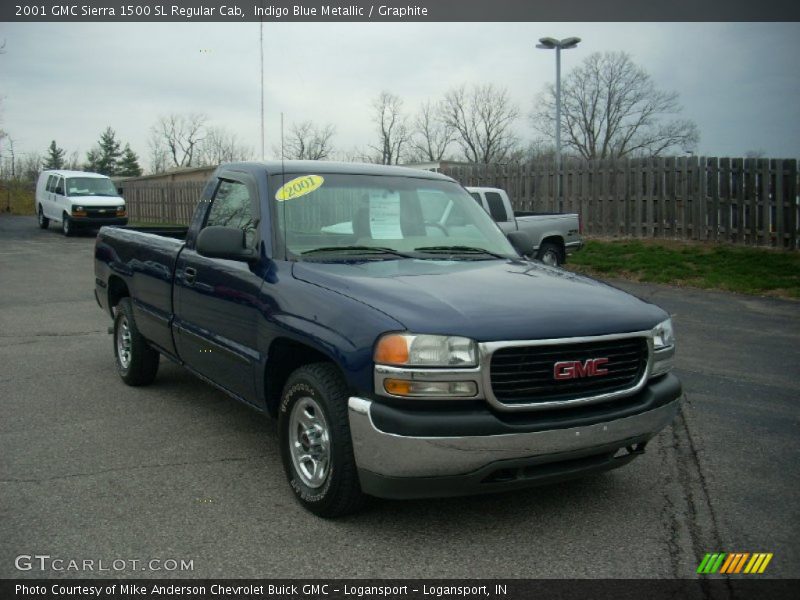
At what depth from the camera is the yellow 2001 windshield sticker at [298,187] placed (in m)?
4.86

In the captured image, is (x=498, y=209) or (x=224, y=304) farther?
(x=498, y=209)

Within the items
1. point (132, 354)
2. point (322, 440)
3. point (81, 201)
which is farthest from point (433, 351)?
point (81, 201)

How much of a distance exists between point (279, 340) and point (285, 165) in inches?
55.3

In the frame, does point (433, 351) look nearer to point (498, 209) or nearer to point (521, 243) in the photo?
point (521, 243)

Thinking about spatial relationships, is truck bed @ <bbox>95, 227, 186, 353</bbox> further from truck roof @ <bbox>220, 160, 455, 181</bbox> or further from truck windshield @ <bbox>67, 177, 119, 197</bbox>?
truck windshield @ <bbox>67, 177, 119, 197</bbox>

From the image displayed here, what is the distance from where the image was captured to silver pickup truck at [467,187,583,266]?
13617 mm

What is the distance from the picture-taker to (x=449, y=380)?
3.44m

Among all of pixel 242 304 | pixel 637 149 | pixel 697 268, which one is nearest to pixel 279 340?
pixel 242 304

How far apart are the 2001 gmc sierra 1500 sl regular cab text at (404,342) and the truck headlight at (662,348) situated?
12 millimetres

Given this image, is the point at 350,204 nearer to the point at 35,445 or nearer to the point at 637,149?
the point at 35,445

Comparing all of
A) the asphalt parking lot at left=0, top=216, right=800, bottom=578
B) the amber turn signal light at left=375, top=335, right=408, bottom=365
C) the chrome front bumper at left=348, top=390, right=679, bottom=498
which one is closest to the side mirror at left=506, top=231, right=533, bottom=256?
the asphalt parking lot at left=0, top=216, right=800, bottom=578

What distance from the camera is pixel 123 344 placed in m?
7.00

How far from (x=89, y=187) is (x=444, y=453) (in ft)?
90.2

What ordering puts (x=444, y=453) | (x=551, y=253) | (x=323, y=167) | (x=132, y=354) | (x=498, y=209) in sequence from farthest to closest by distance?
(x=551, y=253) → (x=498, y=209) → (x=132, y=354) → (x=323, y=167) → (x=444, y=453)
